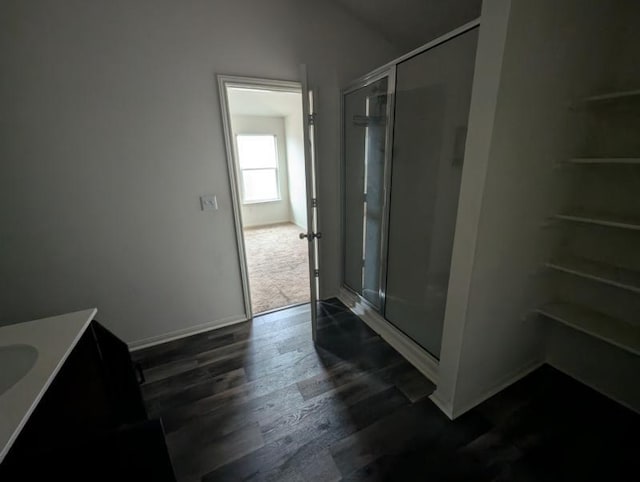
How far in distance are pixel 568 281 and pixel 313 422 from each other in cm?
176

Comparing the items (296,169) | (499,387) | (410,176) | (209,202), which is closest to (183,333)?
(209,202)

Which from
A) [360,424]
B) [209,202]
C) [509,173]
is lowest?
[360,424]

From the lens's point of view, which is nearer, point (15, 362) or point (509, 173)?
point (15, 362)

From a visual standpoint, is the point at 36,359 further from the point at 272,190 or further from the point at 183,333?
the point at 272,190

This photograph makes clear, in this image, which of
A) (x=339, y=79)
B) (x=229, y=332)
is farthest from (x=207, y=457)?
(x=339, y=79)

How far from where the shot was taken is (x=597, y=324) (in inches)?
58.4

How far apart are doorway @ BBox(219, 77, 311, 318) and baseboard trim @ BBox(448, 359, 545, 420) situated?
5.45ft

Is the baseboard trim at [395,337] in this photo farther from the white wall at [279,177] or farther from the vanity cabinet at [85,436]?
the white wall at [279,177]

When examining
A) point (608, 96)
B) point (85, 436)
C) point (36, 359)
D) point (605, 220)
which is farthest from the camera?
point (605, 220)

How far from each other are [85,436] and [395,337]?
1894 millimetres

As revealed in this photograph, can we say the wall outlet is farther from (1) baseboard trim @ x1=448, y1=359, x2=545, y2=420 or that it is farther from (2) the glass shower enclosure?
(1) baseboard trim @ x1=448, y1=359, x2=545, y2=420

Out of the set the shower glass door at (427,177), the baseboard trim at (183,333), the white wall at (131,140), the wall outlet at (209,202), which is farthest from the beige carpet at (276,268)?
the shower glass door at (427,177)

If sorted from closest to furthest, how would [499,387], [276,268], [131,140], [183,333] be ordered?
[499,387] < [131,140] < [183,333] < [276,268]

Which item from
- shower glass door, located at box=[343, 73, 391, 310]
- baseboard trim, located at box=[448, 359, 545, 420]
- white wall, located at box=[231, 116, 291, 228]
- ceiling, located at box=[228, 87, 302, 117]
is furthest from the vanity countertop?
white wall, located at box=[231, 116, 291, 228]
